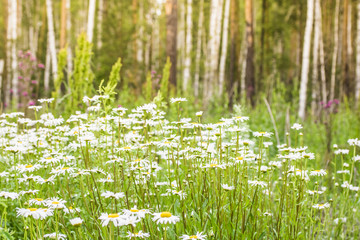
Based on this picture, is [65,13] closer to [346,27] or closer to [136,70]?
[136,70]

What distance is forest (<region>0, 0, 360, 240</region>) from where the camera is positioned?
2.05m

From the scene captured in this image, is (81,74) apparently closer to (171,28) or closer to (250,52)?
(171,28)

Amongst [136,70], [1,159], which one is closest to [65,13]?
[136,70]

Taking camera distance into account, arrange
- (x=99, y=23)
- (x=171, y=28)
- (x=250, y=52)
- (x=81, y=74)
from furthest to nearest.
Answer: (x=99, y=23) → (x=250, y=52) → (x=171, y=28) → (x=81, y=74)

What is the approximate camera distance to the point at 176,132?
307 cm

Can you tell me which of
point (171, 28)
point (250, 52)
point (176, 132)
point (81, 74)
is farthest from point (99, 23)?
point (176, 132)

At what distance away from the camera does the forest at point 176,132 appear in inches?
80.7

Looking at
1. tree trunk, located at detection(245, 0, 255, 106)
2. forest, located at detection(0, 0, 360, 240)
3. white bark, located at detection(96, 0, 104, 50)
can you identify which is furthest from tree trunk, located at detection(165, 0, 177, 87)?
white bark, located at detection(96, 0, 104, 50)

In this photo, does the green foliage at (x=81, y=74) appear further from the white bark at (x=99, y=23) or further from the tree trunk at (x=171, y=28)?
the white bark at (x=99, y=23)

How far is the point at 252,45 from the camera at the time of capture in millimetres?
11812

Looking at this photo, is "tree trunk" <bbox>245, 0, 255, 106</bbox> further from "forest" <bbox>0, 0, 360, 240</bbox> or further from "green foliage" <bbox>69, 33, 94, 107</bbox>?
"green foliage" <bbox>69, 33, 94, 107</bbox>

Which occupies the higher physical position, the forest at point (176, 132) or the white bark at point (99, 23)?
the white bark at point (99, 23)

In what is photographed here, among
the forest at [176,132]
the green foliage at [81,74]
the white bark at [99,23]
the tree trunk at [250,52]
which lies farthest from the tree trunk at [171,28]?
the white bark at [99,23]

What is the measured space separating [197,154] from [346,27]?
14999 mm
